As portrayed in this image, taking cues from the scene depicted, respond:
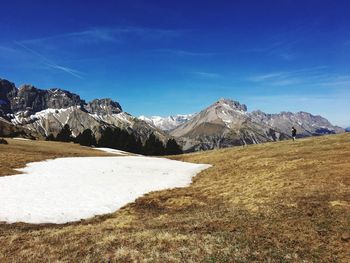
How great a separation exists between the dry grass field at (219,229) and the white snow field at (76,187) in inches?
76.6

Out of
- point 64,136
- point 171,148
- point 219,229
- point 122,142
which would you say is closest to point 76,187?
point 219,229

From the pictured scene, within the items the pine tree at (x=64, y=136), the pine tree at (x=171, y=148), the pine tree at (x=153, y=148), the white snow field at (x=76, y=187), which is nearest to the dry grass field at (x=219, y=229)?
the white snow field at (x=76, y=187)

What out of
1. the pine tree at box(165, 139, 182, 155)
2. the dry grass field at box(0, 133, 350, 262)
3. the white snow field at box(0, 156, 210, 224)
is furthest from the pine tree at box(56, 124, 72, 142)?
the dry grass field at box(0, 133, 350, 262)

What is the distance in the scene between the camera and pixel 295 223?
21.2 m

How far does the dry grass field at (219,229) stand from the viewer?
1717 cm

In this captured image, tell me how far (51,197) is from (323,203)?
23.3 meters

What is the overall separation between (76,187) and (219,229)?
21559mm

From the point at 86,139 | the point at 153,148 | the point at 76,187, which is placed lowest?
the point at 76,187

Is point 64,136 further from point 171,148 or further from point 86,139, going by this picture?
point 171,148

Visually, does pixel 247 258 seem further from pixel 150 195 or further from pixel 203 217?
pixel 150 195

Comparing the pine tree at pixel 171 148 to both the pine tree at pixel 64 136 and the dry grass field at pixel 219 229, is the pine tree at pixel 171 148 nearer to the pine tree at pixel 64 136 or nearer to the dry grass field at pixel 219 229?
the pine tree at pixel 64 136

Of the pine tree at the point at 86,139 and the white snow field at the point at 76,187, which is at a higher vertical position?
the pine tree at the point at 86,139

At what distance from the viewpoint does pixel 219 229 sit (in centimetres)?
2127

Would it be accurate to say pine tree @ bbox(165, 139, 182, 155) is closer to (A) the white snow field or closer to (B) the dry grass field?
(A) the white snow field
